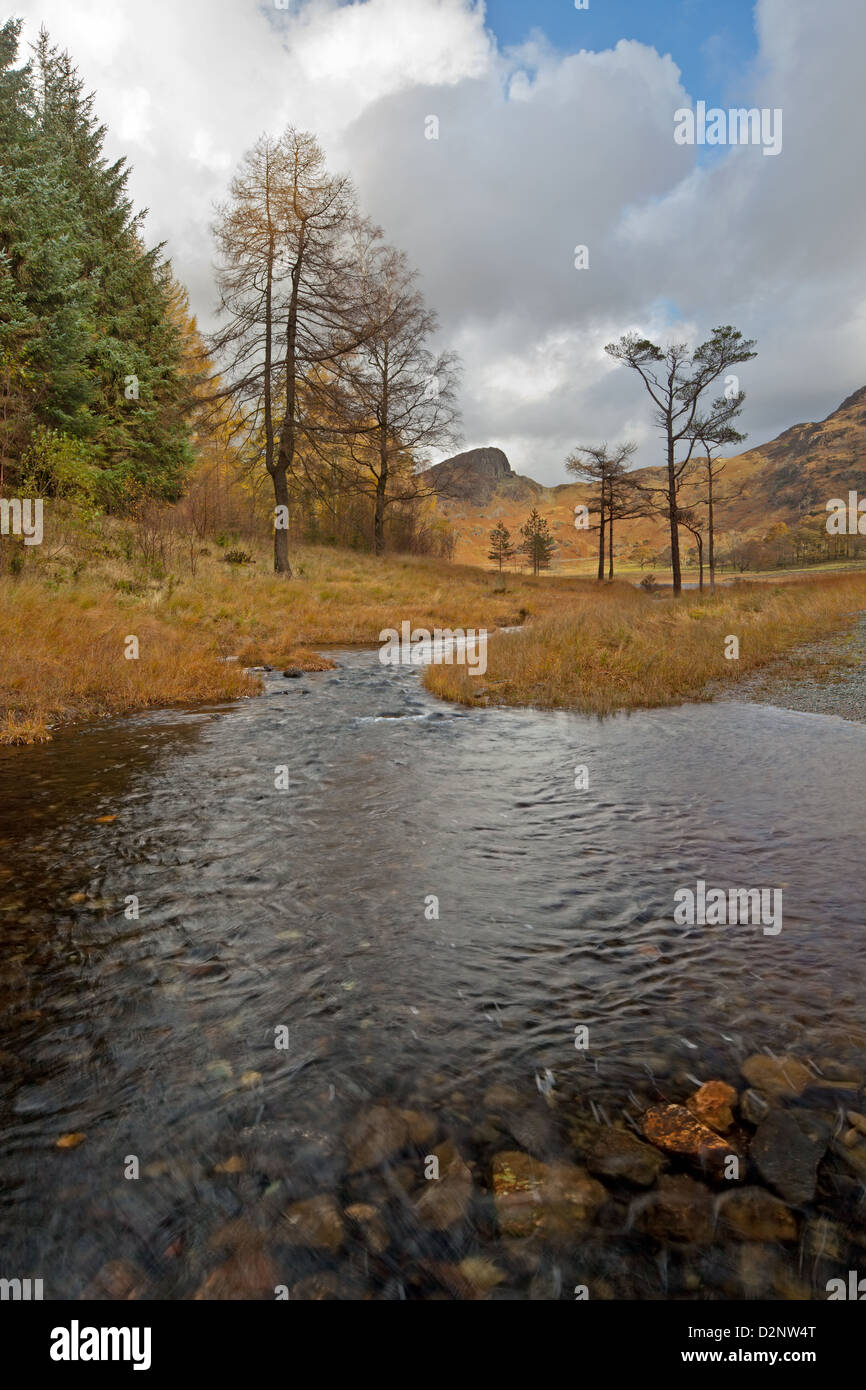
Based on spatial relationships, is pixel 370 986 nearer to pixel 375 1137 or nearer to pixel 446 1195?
pixel 375 1137

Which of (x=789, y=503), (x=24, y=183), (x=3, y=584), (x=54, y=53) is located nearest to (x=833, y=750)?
(x=3, y=584)

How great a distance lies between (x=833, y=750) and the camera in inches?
302

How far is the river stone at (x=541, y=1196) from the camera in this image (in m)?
2.08

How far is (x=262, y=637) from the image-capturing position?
1641cm

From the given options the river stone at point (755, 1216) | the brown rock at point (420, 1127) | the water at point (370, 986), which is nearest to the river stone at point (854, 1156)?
the water at point (370, 986)

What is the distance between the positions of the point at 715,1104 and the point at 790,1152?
11.2 inches

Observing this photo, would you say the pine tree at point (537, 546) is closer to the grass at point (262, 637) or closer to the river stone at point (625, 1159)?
the grass at point (262, 637)

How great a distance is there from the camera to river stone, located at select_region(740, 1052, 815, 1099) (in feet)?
8.48

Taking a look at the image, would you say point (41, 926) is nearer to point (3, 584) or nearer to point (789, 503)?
point (3, 584)

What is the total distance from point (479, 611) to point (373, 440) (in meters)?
11.5

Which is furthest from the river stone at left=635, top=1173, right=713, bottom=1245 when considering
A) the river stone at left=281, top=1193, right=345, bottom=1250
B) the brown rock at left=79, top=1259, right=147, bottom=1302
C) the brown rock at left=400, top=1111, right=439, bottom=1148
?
the brown rock at left=79, top=1259, right=147, bottom=1302

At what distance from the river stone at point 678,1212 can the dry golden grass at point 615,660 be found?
8555mm

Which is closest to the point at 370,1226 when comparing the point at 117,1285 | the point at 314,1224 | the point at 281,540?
the point at 314,1224

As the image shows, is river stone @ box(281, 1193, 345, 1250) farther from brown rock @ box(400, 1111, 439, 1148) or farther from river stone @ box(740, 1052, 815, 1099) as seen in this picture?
river stone @ box(740, 1052, 815, 1099)
